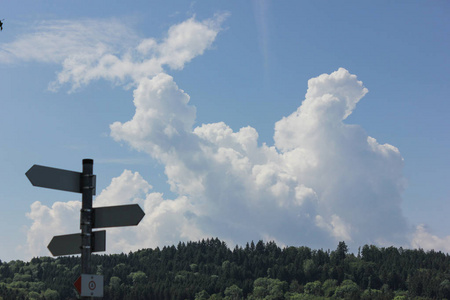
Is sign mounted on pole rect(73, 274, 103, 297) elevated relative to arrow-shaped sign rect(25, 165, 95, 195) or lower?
lower

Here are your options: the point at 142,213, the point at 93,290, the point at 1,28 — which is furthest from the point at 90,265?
the point at 1,28

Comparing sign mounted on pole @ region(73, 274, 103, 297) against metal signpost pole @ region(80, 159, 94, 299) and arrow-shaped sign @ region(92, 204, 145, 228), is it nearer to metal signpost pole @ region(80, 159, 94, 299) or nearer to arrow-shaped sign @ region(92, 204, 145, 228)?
metal signpost pole @ region(80, 159, 94, 299)

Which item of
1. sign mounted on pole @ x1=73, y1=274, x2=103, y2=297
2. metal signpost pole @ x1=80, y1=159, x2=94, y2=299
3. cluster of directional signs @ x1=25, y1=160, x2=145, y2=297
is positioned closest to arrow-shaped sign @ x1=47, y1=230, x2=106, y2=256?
cluster of directional signs @ x1=25, y1=160, x2=145, y2=297

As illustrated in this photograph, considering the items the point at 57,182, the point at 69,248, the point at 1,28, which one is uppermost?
the point at 1,28

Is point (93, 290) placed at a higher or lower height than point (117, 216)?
lower

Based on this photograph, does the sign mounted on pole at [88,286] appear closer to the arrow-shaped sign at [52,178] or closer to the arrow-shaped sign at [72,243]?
the arrow-shaped sign at [72,243]

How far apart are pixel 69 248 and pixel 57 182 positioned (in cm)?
175

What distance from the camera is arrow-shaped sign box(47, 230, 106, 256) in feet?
48.8

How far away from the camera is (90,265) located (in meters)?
14.9

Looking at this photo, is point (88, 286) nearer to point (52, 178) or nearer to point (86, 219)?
point (86, 219)

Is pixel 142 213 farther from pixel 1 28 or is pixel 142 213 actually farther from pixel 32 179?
pixel 1 28

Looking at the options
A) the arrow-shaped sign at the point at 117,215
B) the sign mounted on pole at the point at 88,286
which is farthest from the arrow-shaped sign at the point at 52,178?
the sign mounted on pole at the point at 88,286

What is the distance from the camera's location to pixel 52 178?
14.7m

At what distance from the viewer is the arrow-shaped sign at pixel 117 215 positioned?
14.9 m
